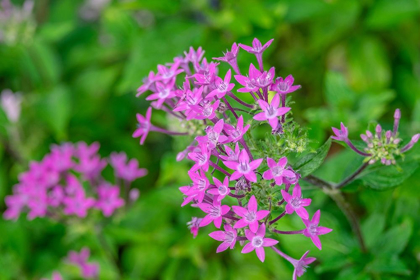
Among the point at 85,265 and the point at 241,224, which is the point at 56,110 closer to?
the point at 85,265

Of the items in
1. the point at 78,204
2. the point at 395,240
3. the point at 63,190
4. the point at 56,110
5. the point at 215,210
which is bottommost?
the point at 395,240

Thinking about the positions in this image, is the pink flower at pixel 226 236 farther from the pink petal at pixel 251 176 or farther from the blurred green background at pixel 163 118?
the blurred green background at pixel 163 118

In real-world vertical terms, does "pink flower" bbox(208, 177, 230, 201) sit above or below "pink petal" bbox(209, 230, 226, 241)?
above

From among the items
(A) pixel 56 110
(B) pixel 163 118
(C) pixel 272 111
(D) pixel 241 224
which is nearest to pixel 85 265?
(B) pixel 163 118

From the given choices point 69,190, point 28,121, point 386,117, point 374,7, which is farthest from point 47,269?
point 374,7

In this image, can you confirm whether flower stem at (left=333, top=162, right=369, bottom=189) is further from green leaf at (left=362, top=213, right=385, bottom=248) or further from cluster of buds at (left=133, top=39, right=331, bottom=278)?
green leaf at (left=362, top=213, right=385, bottom=248)

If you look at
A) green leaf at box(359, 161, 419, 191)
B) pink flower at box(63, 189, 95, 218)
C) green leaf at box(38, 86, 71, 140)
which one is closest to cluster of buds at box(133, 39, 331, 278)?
green leaf at box(359, 161, 419, 191)
